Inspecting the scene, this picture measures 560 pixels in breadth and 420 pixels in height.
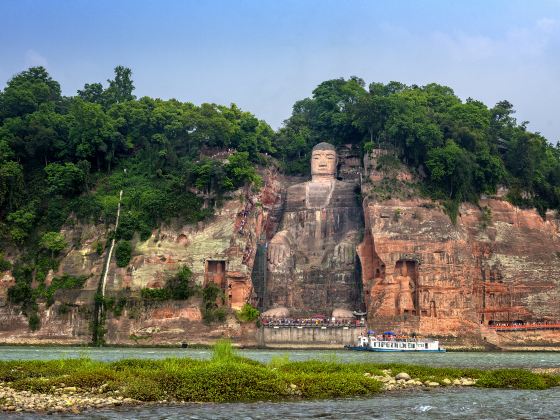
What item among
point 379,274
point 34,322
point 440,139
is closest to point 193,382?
point 34,322

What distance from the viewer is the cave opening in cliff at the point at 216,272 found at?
90.8 metres

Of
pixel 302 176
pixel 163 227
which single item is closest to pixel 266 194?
pixel 302 176

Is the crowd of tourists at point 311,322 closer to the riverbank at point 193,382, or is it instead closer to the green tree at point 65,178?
the green tree at point 65,178

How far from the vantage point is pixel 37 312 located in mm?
88312

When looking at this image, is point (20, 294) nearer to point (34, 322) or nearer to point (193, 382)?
point (34, 322)

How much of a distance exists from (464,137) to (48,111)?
1914 inches

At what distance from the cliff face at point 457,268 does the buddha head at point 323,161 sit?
25.9ft

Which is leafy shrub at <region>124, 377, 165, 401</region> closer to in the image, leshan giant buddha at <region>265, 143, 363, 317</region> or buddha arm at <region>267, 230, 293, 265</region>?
leshan giant buddha at <region>265, 143, 363, 317</region>

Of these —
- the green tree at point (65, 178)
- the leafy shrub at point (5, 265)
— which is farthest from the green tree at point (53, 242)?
the green tree at point (65, 178)

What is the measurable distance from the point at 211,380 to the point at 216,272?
54.4 m

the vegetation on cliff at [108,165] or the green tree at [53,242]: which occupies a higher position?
the vegetation on cliff at [108,165]

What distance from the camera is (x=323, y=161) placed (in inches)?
4146

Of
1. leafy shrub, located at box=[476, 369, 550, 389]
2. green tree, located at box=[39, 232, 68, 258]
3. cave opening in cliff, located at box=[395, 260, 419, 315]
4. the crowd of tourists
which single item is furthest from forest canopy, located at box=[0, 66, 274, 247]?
leafy shrub, located at box=[476, 369, 550, 389]

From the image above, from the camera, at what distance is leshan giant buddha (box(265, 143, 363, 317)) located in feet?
313
